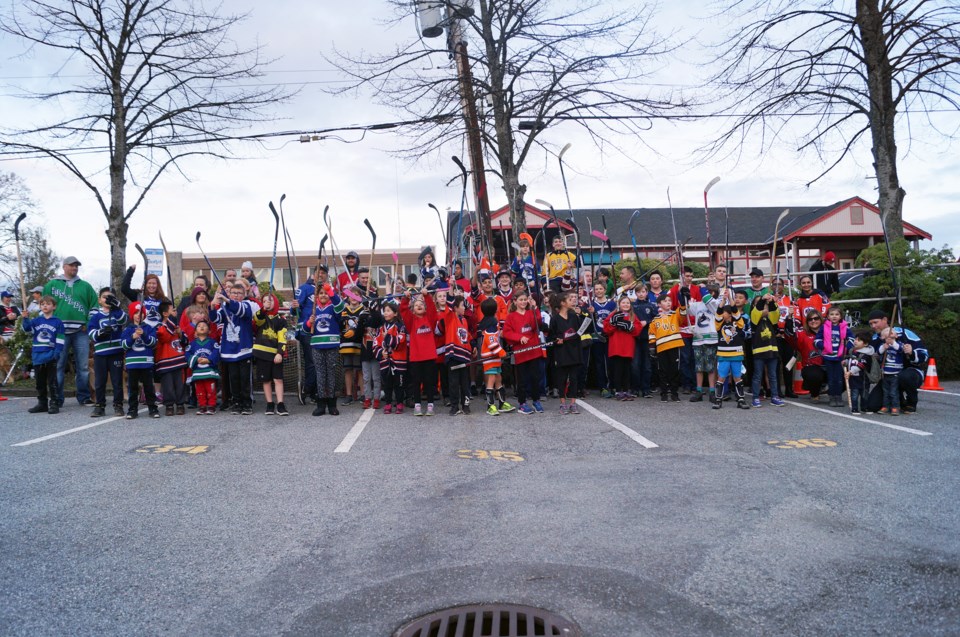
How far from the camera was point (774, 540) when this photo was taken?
418 centimetres

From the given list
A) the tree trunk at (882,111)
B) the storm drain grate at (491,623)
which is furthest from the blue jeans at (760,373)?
the storm drain grate at (491,623)

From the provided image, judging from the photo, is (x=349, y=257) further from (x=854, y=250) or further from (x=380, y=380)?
(x=854, y=250)

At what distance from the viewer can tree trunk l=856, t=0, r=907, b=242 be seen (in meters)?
14.4

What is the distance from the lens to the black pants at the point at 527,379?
385 inches

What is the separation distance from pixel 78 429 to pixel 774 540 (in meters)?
7.76

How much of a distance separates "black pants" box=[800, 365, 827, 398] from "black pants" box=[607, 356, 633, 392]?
8.37ft

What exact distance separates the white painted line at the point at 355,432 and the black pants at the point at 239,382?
→ 5.39ft

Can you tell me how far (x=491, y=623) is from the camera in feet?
10.8

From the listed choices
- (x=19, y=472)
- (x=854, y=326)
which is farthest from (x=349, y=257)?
(x=854, y=326)

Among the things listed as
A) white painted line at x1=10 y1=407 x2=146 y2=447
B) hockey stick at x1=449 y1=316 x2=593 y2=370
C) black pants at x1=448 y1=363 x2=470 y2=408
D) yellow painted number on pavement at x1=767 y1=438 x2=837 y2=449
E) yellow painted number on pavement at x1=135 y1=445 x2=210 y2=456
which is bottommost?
yellow painted number on pavement at x1=767 y1=438 x2=837 y2=449

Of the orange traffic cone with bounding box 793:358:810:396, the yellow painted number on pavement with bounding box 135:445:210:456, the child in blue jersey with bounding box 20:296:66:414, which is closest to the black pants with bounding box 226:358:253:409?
the yellow painted number on pavement with bounding box 135:445:210:456

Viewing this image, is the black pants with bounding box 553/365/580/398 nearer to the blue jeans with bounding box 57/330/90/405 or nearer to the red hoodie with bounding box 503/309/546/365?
the red hoodie with bounding box 503/309/546/365

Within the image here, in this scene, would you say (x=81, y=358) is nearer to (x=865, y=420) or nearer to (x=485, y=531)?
(x=485, y=531)

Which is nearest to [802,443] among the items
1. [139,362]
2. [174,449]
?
[174,449]
